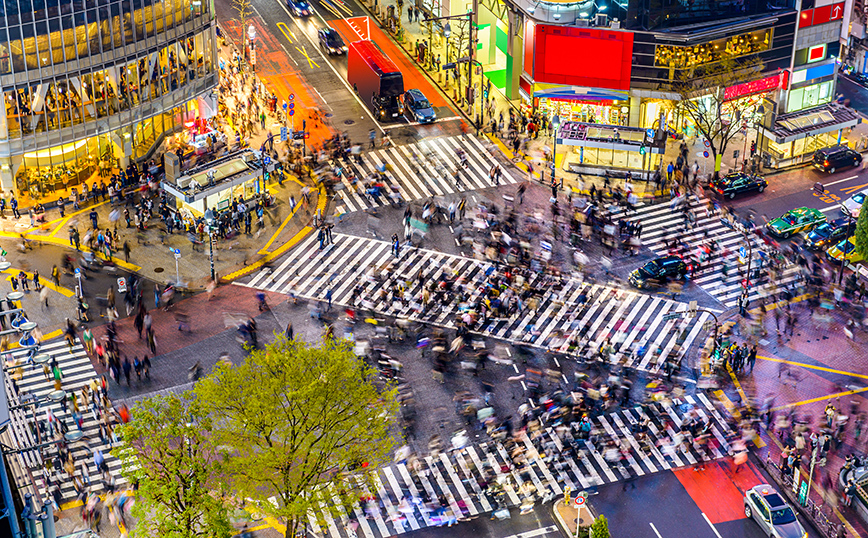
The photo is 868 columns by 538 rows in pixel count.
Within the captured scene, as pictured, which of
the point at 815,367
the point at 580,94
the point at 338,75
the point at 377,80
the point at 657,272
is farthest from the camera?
the point at 338,75

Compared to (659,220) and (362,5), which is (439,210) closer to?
(659,220)

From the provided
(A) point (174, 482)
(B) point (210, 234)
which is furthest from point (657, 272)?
(A) point (174, 482)

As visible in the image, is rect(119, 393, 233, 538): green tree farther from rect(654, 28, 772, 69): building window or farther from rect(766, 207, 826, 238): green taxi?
rect(654, 28, 772, 69): building window

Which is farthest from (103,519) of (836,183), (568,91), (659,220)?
(836,183)

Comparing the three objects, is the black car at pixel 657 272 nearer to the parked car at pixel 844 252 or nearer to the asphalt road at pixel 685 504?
the parked car at pixel 844 252

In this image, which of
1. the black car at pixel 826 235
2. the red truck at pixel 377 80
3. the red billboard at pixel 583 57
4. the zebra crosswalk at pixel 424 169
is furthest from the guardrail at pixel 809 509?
the red truck at pixel 377 80

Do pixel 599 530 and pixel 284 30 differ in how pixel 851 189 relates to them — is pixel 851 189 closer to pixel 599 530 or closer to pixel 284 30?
pixel 599 530
